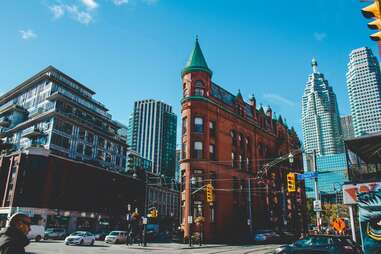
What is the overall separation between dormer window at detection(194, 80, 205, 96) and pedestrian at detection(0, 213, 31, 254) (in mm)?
41704

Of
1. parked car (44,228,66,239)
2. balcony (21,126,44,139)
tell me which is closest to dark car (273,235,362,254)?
parked car (44,228,66,239)

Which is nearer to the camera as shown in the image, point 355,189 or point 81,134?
point 355,189

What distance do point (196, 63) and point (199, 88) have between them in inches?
150

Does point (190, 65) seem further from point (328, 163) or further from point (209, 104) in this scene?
point (328, 163)

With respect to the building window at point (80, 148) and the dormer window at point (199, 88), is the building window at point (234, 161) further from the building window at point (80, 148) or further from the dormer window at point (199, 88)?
the building window at point (80, 148)

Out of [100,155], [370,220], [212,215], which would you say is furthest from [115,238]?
[100,155]

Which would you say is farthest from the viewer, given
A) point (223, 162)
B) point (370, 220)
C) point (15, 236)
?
point (223, 162)

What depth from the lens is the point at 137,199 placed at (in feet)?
266

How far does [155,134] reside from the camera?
→ 180625 millimetres

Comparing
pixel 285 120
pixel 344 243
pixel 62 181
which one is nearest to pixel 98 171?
pixel 62 181

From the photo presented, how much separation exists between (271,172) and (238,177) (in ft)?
36.5

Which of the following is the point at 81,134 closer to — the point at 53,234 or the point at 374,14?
the point at 53,234

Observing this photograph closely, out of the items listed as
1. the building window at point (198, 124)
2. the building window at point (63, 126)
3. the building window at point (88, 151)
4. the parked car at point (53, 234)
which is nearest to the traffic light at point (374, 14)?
the building window at point (198, 124)

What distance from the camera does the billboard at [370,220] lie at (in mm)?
18328
